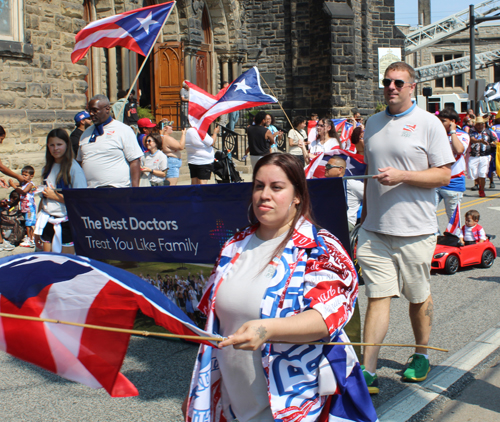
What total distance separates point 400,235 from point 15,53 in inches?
386

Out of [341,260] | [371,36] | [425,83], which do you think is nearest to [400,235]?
[341,260]

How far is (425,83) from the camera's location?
192 feet

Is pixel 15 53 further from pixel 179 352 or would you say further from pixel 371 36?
pixel 371 36

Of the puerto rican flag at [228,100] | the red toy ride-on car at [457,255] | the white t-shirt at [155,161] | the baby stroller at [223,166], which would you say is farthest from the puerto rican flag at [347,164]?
the baby stroller at [223,166]

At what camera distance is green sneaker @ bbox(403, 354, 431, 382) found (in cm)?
412

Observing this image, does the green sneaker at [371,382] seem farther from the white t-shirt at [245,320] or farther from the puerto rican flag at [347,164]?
the puerto rican flag at [347,164]

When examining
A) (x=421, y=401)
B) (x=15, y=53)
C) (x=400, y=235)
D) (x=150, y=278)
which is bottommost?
(x=421, y=401)

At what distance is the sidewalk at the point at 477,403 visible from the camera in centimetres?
369

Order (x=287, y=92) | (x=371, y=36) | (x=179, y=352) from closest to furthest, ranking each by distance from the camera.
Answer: (x=179, y=352) < (x=287, y=92) < (x=371, y=36)

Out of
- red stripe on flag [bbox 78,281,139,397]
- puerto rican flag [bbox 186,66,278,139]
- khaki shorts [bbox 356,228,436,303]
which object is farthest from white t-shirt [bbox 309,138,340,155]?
red stripe on flag [bbox 78,281,139,397]

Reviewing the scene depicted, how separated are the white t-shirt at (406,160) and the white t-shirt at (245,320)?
176 centimetres

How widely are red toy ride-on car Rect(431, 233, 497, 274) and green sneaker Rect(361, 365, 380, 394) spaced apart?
3.69 m

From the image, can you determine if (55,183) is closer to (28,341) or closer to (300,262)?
(28,341)

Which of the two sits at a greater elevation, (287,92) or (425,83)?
(425,83)
